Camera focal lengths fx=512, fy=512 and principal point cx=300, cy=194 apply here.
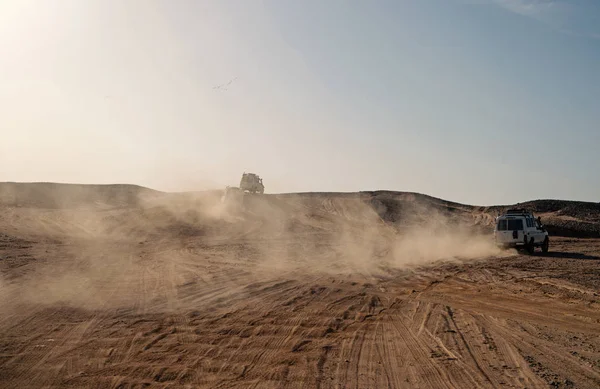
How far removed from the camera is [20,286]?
12938mm

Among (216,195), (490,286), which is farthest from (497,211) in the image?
(490,286)

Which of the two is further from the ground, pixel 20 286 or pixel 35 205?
pixel 35 205

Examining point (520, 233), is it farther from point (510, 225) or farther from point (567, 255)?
point (567, 255)

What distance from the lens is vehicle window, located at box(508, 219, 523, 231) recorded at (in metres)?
26.1

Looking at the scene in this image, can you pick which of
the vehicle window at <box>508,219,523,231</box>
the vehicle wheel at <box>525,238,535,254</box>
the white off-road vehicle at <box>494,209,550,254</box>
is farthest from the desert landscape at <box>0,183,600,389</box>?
the vehicle window at <box>508,219,523,231</box>

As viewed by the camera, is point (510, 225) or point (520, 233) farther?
point (510, 225)

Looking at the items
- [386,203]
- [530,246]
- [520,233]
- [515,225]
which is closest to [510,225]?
[515,225]

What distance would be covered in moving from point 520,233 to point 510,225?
0.65 metres

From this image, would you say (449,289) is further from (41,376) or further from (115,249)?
(115,249)

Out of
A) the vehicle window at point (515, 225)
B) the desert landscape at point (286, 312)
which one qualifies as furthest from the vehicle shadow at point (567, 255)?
the vehicle window at point (515, 225)

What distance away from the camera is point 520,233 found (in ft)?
85.4

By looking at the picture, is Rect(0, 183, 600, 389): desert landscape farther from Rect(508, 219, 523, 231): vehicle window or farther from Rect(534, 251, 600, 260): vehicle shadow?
Rect(508, 219, 523, 231): vehicle window

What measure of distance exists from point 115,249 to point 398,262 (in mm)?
12797

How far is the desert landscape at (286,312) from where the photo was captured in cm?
695
